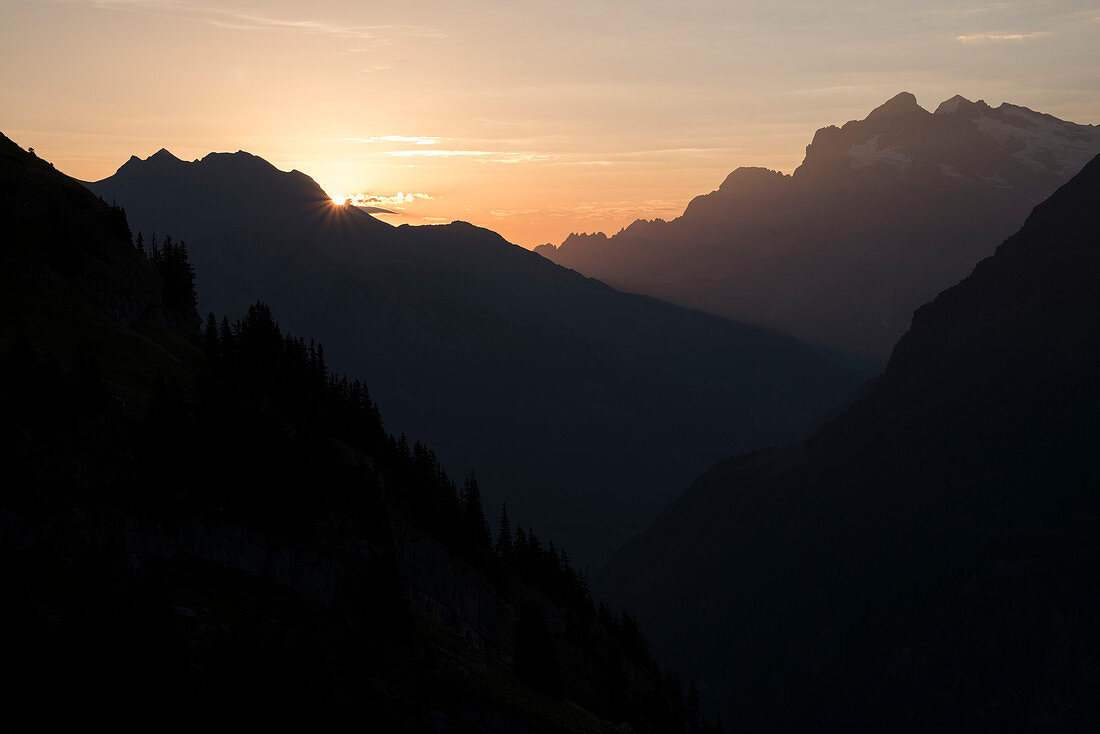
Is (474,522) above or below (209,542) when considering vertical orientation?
below

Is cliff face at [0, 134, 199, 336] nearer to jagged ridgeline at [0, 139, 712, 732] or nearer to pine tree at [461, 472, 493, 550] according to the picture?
jagged ridgeline at [0, 139, 712, 732]

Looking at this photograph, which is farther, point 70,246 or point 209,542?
point 70,246

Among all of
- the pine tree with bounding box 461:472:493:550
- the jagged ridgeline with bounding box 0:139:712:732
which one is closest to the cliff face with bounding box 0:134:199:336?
the jagged ridgeline with bounding box 0:139:712:732

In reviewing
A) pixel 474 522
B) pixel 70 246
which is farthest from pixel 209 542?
pixel 474 522

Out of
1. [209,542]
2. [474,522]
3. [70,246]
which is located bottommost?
[474,522]

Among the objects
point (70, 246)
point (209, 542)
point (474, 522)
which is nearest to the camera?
point (209, 542)

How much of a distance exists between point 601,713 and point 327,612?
185 ft

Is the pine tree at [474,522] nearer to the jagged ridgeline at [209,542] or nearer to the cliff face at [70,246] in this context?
the jagged ridgeline at [209,542]

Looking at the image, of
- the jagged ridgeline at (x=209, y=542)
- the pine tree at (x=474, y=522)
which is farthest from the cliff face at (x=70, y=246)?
the pine tree at (x=474, y=522)

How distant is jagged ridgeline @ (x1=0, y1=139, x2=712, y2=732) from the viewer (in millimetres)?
66125

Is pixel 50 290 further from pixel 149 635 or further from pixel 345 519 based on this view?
pixel 149 635

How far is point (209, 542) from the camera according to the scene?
3413 inches

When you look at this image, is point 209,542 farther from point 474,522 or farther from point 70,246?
point 474,522

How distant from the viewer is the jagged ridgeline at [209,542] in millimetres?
66125
